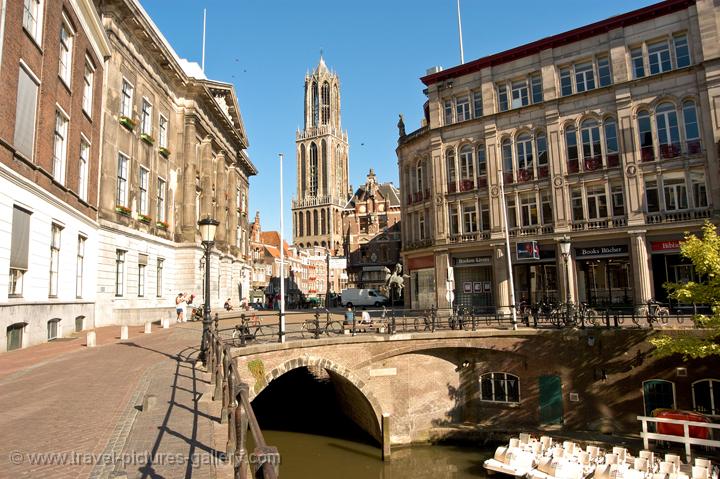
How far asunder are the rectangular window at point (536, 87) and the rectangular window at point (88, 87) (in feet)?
83.6

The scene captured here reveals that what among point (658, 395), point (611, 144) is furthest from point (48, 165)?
point (611, 144)

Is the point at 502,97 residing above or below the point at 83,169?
above

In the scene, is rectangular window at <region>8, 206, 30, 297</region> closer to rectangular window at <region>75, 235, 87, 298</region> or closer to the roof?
rectangular window at <region>75, 235, 87, 298</region>

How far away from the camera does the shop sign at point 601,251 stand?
27.2 meters

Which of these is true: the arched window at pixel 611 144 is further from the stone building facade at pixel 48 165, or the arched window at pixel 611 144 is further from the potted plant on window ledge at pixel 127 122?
the stone building facade at pixel 48 165

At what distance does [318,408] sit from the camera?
28406 mm

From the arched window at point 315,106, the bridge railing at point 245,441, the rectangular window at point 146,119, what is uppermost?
the arched window at point 315,106

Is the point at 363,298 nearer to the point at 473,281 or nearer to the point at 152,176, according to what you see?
the point at 473,281

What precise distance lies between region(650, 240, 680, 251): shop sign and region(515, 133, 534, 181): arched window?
8047 millimetres

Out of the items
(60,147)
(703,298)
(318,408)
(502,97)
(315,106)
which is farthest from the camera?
(315,106)

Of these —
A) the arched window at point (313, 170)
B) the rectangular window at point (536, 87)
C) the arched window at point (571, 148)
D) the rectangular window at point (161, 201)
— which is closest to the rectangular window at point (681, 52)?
the arched window at point (571, 148)

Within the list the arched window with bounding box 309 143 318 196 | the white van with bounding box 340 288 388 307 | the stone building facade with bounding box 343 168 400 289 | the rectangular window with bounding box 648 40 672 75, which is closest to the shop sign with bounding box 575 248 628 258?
the rectangular window with bounding box 648 40 672 75

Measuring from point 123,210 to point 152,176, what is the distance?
4.72 m

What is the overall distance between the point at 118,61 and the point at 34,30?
31.2 feet
